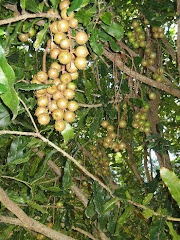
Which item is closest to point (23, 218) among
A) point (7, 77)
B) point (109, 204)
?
point (109, 204)

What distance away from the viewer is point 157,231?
1.14m

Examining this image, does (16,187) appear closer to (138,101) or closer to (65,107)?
(138,101)

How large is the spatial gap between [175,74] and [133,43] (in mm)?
665

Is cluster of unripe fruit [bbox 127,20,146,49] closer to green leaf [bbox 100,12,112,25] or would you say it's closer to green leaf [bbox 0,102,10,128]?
green leaf [bbox 100,12,112,25]

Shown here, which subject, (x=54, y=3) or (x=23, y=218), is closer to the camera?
(x=54, y=3)

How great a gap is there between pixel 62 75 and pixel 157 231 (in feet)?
2.28

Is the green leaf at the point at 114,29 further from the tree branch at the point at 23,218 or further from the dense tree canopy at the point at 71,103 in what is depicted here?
the tree branch at the point at 23,218

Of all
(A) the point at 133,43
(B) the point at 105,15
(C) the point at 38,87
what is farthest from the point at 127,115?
(C) the point at 38,87

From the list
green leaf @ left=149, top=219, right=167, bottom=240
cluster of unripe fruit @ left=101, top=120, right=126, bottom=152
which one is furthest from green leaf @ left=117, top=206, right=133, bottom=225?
cluster of unripe fruit @ left=101, top=120, right=126, bottom=152

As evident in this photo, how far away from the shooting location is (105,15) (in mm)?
912

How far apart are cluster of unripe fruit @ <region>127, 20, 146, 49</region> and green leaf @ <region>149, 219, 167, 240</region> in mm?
1124

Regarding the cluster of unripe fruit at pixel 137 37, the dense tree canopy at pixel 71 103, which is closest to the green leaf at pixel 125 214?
the dense tree canopy at pixel 71 103

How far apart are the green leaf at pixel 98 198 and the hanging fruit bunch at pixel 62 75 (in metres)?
0.43

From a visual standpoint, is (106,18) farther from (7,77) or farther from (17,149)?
(17,149)
